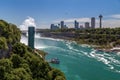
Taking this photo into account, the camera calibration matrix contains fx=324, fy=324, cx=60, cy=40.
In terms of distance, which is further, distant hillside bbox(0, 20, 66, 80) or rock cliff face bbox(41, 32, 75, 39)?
rock cliff face bbox(41, 32, 75, 39)

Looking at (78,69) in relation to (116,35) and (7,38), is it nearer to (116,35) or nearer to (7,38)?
(7,38)

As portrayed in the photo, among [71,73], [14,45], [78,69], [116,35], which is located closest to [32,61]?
[14,45]

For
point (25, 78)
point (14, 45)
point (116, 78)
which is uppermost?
point (14, 45)

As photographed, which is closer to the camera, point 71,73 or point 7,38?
point 7,38

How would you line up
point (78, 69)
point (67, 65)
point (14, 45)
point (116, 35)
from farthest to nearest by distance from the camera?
point (116, 35)
point (67, 65)
point (78, 69)
point (14, 45)

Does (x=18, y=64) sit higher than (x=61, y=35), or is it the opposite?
(x=61, y=35)

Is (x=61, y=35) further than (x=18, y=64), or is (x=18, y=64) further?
(x=61, y=35)

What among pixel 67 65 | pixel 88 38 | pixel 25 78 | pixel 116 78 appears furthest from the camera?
pixel 88 38

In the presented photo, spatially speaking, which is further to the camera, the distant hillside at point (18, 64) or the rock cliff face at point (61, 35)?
the rock cliff face at point (61, 35)
